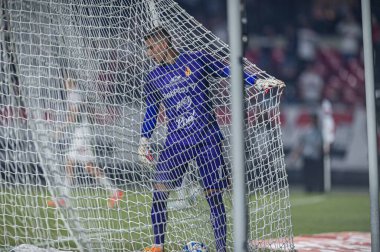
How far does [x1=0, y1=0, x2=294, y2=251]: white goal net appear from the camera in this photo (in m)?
5.36

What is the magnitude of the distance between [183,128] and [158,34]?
0.65 metres

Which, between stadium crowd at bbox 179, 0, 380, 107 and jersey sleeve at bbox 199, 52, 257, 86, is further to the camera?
stadium crowd at bbox 179, 0, 380, 107

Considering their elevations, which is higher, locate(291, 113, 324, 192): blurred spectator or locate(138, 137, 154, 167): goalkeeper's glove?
locate(291, 113, 324, 192): blurred spectator

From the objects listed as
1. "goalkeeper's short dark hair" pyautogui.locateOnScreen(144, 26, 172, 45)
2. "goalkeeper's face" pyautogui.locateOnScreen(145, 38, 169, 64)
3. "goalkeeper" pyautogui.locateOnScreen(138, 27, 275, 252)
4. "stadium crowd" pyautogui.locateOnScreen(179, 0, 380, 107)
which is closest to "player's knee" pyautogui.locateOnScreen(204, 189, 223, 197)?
"goalkeeper" pyautogui.locateOnScreen(138, 27, 275, 252)

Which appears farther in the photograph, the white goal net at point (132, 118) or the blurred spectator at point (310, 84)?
the blurred spectator at point (310, 84)

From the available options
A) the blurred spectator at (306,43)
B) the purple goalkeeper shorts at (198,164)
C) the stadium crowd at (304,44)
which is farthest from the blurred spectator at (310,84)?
the purple goalkeeper shorts at (198,164)

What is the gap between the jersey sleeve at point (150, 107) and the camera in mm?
5480

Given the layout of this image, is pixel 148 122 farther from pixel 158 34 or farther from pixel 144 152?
pixel 158 34

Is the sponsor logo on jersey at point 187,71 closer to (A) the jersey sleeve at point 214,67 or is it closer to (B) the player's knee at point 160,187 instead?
(A) the jersey sleeve at point 214,67

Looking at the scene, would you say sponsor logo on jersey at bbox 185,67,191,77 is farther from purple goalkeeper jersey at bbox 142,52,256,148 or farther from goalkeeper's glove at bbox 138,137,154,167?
goalkeeper's glove at bbox 138,137,154,167

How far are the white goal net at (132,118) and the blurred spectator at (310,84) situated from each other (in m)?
11.4

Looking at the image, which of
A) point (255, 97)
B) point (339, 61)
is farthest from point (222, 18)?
point (255, 97)

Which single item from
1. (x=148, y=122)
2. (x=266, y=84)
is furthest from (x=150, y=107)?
(x=266, y=84)

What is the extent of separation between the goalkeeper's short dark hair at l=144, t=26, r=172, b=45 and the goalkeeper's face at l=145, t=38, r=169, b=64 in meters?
0.02
